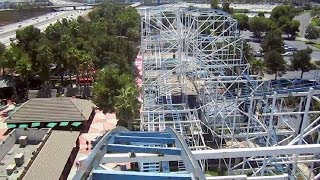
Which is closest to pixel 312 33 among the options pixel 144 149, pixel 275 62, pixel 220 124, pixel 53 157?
pixel 275 62

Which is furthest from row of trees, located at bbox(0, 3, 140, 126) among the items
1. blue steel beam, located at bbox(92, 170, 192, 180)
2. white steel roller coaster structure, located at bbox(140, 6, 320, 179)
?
blue steel beam, located at bbox(92, 170, 192, 180)

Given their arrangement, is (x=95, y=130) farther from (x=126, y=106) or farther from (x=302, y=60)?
(x=302, y=60)

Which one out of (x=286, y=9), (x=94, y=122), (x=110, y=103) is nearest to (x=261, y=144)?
(x=110, y=103)

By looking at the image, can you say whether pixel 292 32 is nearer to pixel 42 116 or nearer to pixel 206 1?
pixel 42 116

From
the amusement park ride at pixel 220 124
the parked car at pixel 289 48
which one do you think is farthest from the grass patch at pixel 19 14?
the parked car at pixel 289 48

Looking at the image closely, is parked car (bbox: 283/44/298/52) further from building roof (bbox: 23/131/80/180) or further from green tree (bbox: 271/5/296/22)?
building roof (bbox: 23/131/80/180)
